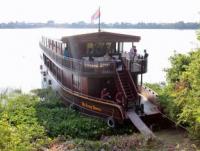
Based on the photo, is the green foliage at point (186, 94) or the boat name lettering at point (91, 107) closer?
the green foliage at point (186, 94)

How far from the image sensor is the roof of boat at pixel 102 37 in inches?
640

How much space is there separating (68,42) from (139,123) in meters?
6.40

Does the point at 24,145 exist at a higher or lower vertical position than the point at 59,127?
higher

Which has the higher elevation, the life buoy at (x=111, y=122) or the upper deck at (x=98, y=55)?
the upper deck at (x=98, y=55)

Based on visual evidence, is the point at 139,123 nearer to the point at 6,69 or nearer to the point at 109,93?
the point at 109,93

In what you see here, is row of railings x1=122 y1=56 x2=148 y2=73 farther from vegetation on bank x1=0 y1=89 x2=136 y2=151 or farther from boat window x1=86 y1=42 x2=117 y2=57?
vegetation on bank x1=0 y1=89 x2=136 y2=151

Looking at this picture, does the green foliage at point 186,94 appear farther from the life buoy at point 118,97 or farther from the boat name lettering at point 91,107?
the boat name lettering at point 91,107

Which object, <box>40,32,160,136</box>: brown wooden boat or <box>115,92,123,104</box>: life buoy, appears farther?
<box>115,92,123,104</box>: life buoy

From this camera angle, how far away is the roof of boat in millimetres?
16250

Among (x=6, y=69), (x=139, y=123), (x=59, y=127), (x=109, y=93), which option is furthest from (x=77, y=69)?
(x=6, y=69)

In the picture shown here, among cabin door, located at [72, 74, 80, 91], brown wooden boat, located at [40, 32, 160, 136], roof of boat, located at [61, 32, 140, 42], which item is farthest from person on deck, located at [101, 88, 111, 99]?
roof of boat, located at [61, 32, 140, 42]

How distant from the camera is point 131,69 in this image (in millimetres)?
16094
